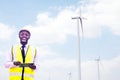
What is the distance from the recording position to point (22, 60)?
7.88 m

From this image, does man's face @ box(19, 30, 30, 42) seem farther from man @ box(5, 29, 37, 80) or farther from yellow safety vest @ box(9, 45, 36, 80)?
yellow safety vest @ box(9, 45, 36, 80)

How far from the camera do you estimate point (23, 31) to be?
25.3 feet

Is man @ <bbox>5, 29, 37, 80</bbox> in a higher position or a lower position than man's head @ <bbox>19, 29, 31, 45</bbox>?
lower

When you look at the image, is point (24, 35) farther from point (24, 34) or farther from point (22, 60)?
point (22, 60)

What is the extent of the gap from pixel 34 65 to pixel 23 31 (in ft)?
2.52

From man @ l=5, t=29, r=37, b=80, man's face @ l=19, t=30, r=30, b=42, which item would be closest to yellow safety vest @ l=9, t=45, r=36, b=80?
man @ l=5, t=29, r=37, b=80

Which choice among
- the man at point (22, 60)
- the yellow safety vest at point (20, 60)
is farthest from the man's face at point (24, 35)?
the yellow safety vest at point (20, 60)

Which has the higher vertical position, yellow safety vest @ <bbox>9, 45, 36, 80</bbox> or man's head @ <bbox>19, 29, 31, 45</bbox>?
man's head @ <bbox>19, 29, 31, 45</bbox>

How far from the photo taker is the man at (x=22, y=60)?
7660 mm

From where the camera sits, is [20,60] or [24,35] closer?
[24,35]

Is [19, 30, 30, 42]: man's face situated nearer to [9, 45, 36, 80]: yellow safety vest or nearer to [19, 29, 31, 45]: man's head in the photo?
[19, 29, 31, 45]: man's head

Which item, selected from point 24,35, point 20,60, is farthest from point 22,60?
point 24,35

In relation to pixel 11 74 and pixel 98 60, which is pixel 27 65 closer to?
pixel 11 74

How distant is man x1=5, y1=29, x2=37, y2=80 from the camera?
7.66m
